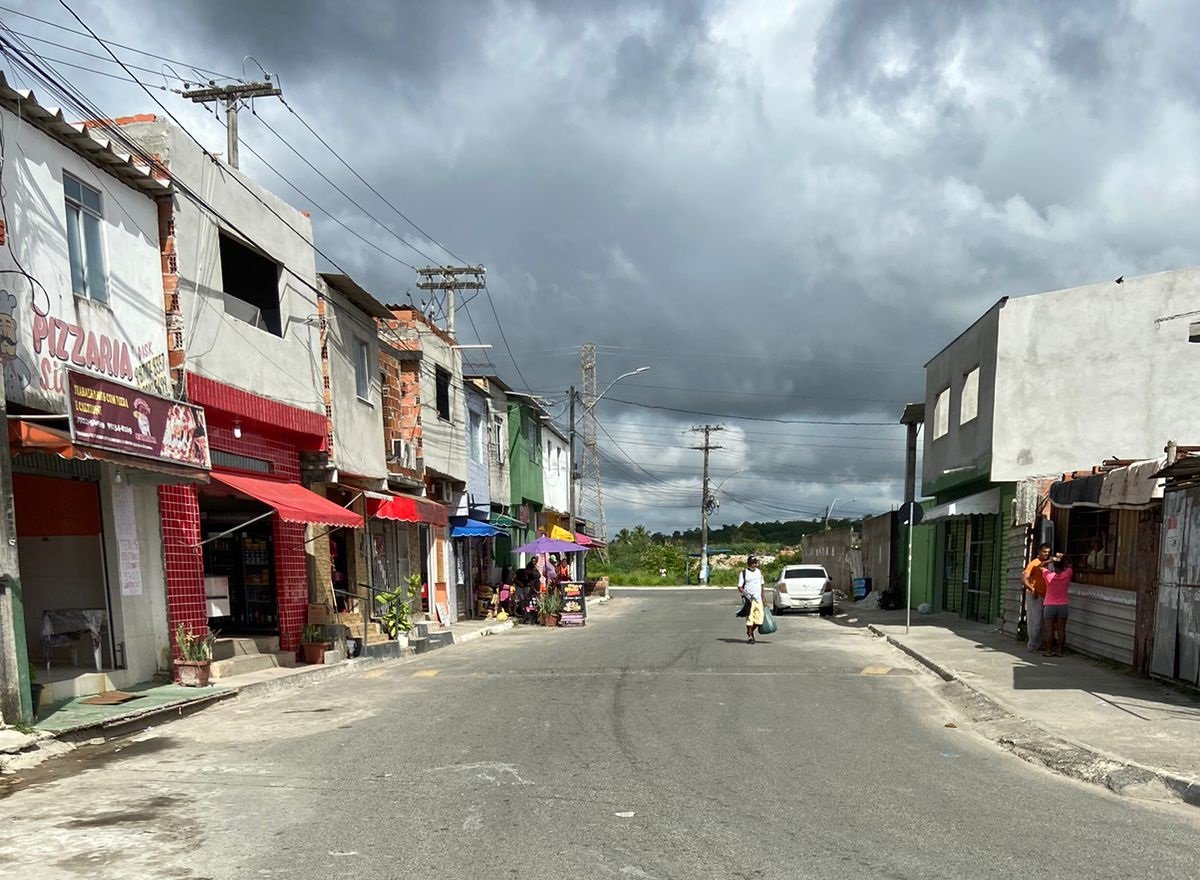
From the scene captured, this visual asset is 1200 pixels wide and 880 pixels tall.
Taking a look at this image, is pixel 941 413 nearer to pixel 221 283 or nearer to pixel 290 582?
pixel 290 582

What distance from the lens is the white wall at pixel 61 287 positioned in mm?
9273

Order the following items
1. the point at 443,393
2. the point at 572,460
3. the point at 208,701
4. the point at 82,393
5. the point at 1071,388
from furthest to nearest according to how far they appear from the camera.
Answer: the point at 572,460 < the point at 443,393 < the point at 1071,388 < the point at 208,701 < the point at 82,393

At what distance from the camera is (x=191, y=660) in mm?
11914

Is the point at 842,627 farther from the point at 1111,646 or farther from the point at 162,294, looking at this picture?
the point at 162,294

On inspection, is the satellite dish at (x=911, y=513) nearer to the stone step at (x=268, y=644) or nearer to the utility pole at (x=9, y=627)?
the stone step at (x=268, y=644)

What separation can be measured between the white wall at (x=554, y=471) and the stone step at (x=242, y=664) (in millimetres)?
25663

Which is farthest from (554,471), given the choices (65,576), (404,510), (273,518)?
(65,576)

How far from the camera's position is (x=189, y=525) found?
1283 centimetres

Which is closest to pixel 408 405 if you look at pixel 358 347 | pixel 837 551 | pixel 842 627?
pixel 358 347

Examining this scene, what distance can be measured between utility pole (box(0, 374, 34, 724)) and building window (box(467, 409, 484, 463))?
19620 millimetres

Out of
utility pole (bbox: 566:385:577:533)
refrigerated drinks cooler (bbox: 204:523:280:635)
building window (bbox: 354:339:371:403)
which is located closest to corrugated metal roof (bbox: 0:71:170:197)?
refrigerated drinks cooler (bbox: 204:523:280:635)

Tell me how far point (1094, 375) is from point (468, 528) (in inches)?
653

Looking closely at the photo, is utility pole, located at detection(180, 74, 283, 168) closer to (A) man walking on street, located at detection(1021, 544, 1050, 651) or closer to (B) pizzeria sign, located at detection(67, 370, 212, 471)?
(B) pizzeria sign, located at detection(67, 370, 212, 471)

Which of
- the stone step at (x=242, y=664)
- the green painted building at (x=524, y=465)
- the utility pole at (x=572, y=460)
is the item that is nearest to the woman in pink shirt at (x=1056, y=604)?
the stone step at (x=242, y=664)
